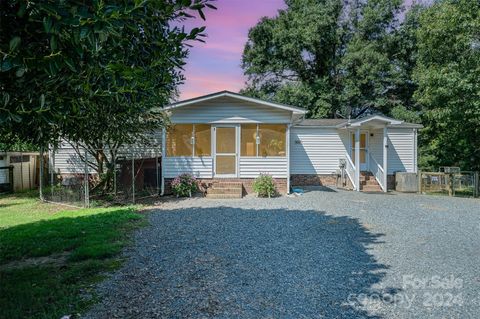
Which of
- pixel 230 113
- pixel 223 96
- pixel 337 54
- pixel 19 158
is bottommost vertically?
pixel 19 158

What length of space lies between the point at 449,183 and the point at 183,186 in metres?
11.2

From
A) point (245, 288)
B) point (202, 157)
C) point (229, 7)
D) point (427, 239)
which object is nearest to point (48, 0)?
point (229, 7)

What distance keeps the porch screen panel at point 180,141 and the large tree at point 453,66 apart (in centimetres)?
1112

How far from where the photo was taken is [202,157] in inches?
→ 493

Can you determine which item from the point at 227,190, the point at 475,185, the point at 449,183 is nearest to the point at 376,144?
the point at 449,183

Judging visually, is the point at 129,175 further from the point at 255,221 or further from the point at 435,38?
the point at 435,38

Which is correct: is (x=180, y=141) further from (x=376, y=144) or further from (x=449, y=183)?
(x=449, y=183)

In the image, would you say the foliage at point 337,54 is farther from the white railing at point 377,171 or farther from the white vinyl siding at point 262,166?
the white vinyl siding at point 262,166

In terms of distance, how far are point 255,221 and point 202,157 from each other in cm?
525

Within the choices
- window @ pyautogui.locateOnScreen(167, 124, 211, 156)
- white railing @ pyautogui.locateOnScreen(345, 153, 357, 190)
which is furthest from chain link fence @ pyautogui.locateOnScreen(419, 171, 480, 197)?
window @ pyautogui.locateOnScreen(167, 124, 211, 156)

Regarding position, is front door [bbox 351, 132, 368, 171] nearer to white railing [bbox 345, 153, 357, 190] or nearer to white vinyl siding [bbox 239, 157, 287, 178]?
white railing [bbox 345, 153, 357, 190]

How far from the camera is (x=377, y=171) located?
48.5 feet

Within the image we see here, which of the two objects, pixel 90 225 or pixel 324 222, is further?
pixel 324 222

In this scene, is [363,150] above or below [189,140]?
below
